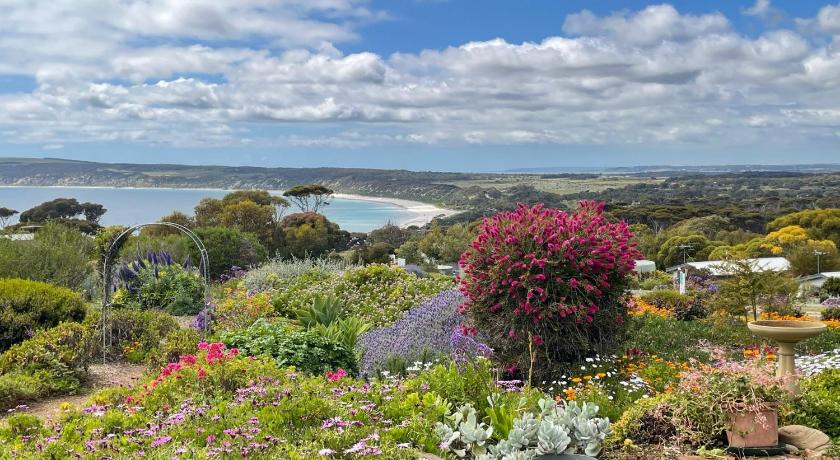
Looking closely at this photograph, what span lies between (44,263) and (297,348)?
10.7 metres

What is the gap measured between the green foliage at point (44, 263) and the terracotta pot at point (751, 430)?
1431 cm

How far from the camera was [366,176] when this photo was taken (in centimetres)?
11000

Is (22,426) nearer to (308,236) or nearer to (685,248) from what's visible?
(308,236)

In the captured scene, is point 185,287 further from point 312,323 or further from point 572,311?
point 572,311

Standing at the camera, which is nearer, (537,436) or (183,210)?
(537,436)

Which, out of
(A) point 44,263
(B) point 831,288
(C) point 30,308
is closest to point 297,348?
(C) point 30,308

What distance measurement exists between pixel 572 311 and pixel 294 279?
8371mm

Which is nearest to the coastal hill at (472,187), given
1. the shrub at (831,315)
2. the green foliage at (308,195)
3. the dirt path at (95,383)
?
the green foliage at (308,195)

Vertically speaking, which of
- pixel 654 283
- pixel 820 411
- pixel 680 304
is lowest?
pixel 654 283

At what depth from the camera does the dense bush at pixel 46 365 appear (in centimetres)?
742

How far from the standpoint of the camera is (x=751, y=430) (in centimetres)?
440

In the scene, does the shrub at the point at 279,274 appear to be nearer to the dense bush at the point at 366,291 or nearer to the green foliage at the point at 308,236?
the dense bush at the point at 366,291

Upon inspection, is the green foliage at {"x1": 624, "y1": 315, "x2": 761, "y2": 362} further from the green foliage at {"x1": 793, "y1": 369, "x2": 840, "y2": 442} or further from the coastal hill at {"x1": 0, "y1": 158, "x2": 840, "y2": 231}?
the coastal hill at {"x1": 0, "y1": 158, "x2": 840, "y2": 231}

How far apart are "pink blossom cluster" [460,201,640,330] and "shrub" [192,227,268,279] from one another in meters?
15.7
